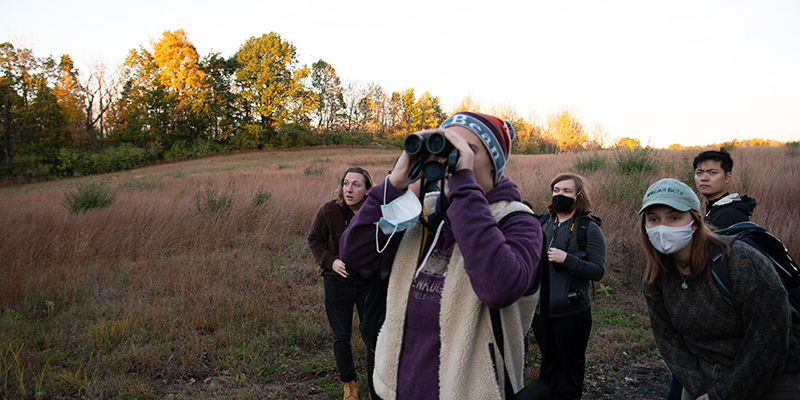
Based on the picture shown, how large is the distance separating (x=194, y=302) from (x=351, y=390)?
9.02ft

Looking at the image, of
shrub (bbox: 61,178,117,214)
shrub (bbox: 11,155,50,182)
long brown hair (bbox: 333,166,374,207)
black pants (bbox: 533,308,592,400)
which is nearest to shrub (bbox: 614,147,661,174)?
black pants (bbox: 533,308,592,400)

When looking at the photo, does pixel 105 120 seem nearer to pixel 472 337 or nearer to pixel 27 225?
pixel 27 225

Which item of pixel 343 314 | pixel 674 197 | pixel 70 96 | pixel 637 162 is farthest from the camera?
pixel 70 96

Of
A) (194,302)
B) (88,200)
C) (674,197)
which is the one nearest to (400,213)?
(674,197)

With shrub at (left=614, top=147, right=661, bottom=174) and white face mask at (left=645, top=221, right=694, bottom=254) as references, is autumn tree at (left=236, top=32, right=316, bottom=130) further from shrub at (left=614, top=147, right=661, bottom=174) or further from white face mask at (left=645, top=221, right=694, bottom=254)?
white face mask at (left=645, top=221, right=694, bottom=254)

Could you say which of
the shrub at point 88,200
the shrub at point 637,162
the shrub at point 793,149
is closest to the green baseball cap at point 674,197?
the shrub at point 637,162

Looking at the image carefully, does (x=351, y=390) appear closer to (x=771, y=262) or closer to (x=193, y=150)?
(x=771, y=262)

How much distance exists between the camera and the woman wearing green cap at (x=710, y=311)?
1.71 metres

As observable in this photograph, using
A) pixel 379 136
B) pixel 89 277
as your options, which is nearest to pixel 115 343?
pixel 89 277

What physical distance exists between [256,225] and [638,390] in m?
7.42

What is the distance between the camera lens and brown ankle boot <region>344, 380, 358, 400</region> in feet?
11.3

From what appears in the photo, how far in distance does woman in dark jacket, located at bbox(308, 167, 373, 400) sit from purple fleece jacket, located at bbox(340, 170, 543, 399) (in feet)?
5.89

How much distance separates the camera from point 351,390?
3.47 m

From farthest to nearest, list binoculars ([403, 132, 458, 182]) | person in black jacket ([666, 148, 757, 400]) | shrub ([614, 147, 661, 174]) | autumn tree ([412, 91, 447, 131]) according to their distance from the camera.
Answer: autumn tree ([412, 91, 447, 131]) → shrub ([614, 147, 661, 174]) → person in black jacket ([666, 148, 757, 400]) → binoculars ([403, 132, 458, 182])
